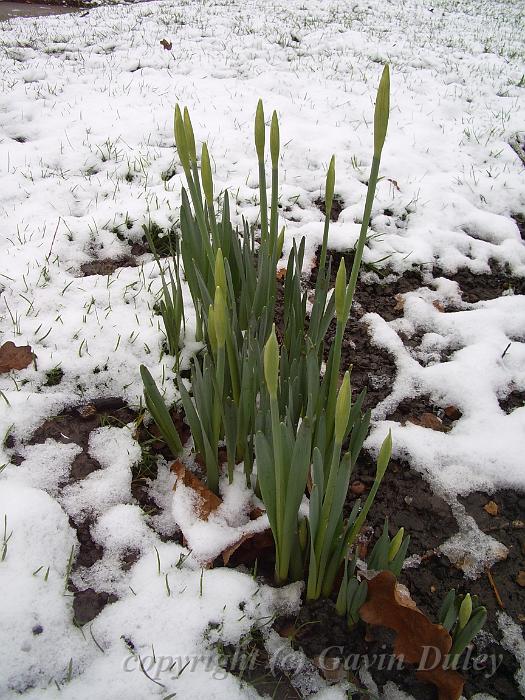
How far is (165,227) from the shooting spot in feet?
9.29

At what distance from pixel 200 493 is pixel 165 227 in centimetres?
171

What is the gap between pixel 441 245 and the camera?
2959 millimetres

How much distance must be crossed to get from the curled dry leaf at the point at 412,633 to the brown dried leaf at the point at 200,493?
0.56 meters

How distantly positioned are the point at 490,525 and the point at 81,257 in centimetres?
225

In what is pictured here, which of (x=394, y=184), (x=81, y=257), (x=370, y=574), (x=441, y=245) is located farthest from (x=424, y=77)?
(x=370, y=574)

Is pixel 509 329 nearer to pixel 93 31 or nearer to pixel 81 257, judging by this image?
pixel 81 257

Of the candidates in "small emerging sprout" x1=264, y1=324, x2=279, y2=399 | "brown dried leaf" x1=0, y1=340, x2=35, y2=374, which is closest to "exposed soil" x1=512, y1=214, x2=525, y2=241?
"small emerging sprout" x1=264, y1=324, x2=279, y2=399

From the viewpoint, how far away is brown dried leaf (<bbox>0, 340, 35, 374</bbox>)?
1.99 metres

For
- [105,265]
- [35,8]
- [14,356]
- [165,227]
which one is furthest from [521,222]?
A: [35,8]

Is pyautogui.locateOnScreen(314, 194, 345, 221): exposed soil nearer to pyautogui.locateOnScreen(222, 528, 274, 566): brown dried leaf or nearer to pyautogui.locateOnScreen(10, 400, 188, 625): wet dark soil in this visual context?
pyautogui.locateOnScreen(10, 400, 188, 625): wet dark soil

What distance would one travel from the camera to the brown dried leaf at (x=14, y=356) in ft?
6.54

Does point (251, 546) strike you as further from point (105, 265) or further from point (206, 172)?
point (105, 265)

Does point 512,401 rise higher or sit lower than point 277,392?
lower

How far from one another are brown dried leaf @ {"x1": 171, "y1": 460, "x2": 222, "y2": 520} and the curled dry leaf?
559 mm
